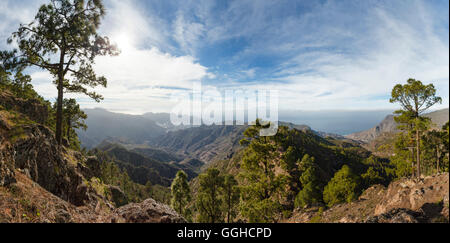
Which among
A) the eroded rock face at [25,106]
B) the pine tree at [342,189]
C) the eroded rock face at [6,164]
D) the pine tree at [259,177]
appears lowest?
the pine tree at [342,189]

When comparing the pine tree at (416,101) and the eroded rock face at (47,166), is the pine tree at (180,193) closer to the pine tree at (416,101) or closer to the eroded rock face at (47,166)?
the eroded rock face at (47,166)

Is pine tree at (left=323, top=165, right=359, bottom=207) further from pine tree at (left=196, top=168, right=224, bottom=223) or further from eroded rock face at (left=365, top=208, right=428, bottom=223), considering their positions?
eroded rock face at (left=365, top=208, right=428, bottom=223)

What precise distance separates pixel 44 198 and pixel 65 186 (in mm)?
4665

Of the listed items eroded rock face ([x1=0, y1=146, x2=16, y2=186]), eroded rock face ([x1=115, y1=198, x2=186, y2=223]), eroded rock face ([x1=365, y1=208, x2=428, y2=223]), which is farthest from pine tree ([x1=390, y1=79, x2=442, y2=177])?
eroded rock face ([x1=0, y1=146, x2=16, y2=186])

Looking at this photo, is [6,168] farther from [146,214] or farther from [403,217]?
[403,217]

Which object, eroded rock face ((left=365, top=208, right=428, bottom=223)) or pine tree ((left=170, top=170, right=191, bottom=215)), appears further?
pine tree ((left=170, top=170, right=191, bottom=215))

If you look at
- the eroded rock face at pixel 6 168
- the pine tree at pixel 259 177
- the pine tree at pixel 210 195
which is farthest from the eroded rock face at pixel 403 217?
the pine tree at pixel 210 195

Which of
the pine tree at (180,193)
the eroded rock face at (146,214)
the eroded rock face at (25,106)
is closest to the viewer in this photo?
the eroded rock face at (146,214)

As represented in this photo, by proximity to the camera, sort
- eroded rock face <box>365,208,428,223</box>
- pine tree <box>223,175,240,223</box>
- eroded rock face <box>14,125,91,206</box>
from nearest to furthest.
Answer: eroded rock face <box>365,208,428,223</box>
eroded rock face <box>14,125,91,206</box>
pine tree <box>223,175,240,223</box>

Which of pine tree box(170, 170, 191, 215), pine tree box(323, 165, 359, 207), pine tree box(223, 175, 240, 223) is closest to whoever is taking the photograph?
pine tree box(223, 175, 240, 223)

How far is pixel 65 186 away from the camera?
1244 cm

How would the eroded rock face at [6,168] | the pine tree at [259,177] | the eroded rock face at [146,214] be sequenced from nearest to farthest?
1. the eroded rock face at [146,214]
2. the eroded rock face at [6,168]
3. the pine tree at [259,177]

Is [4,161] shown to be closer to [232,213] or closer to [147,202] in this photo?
[147,202]
